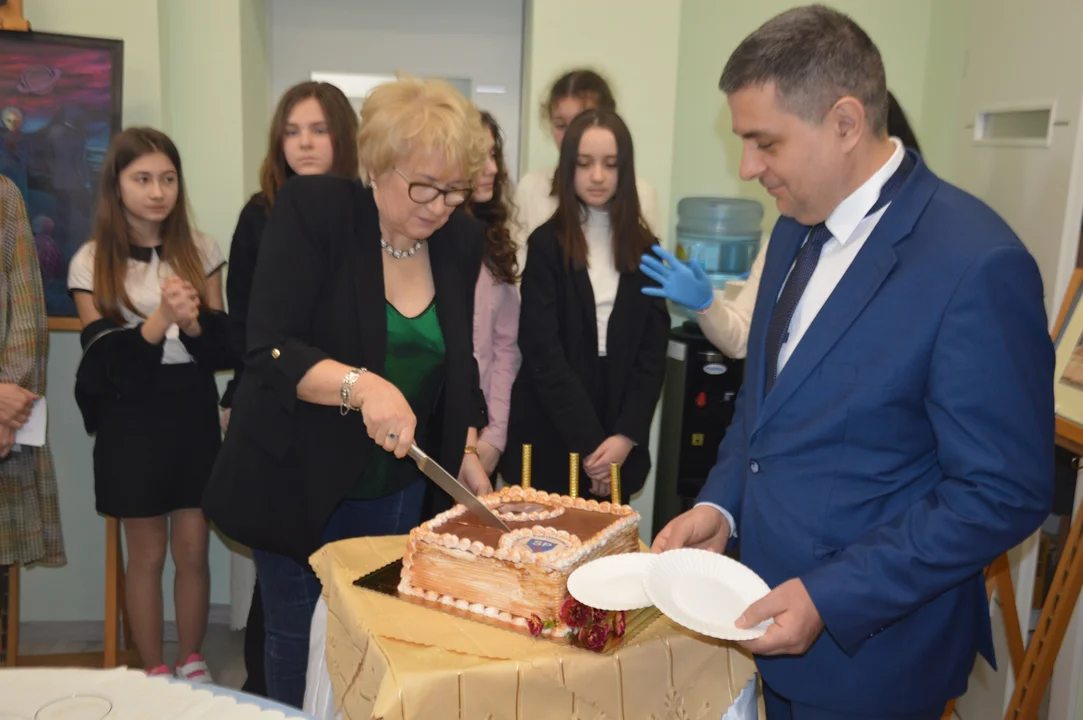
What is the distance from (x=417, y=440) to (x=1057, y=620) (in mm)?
1561

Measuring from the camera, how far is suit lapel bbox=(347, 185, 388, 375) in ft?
5.75

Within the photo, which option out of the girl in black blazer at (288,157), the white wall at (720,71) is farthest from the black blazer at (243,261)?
the white wall at (720,71)

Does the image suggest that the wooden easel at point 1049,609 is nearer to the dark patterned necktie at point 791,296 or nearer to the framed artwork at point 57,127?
the dark patterned necktie at point 791,296

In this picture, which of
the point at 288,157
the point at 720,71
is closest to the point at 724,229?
the point at 720,71

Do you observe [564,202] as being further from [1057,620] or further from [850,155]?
[1057,620]

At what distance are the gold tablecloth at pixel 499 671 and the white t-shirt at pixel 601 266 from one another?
1415 mm

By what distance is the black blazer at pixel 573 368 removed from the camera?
2.70 metres

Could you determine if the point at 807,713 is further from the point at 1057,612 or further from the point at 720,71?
the point at 720,71

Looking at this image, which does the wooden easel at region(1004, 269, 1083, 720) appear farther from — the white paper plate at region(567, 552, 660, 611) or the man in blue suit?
the white paper plate at region(567, 552, 660, 611)

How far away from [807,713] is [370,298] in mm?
1056

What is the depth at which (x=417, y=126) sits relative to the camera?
1.68 m

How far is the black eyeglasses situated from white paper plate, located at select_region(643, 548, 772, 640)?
788mm

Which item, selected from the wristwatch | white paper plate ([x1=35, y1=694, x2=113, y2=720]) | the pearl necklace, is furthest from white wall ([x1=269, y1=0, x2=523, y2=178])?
white paper plate ([x1=35, y1=694, x2=113, y2=720])

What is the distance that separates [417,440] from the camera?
191cm
